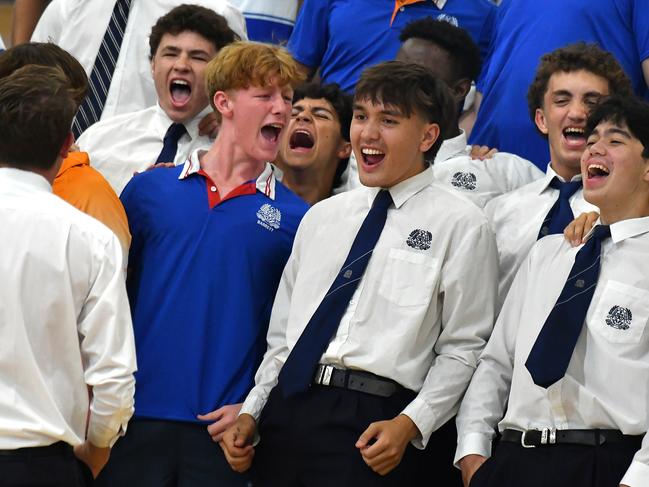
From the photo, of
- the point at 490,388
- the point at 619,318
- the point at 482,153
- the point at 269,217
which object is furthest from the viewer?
the point at 482,153

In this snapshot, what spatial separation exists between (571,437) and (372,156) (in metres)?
1.22

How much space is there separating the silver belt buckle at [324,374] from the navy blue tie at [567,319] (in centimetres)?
63

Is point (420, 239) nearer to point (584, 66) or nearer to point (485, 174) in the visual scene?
point (485, 174)

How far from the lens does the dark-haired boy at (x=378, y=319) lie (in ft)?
12.4

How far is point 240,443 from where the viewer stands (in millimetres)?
3924

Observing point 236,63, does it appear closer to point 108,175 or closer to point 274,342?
point 108,175

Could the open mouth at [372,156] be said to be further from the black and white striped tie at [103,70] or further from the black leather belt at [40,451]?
the black and white striped tie at [103,70]

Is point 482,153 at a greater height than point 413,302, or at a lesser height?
greater

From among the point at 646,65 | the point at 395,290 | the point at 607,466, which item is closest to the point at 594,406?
the point at 607,466

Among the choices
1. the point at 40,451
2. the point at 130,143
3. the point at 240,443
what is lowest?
the point at 240,443

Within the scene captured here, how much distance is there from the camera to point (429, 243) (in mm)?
3961

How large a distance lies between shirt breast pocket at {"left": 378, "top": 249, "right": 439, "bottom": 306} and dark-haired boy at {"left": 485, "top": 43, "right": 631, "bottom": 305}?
1.67 feet

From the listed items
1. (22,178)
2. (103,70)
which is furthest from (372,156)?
(103,70)

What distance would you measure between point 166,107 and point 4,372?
2.06 meters
